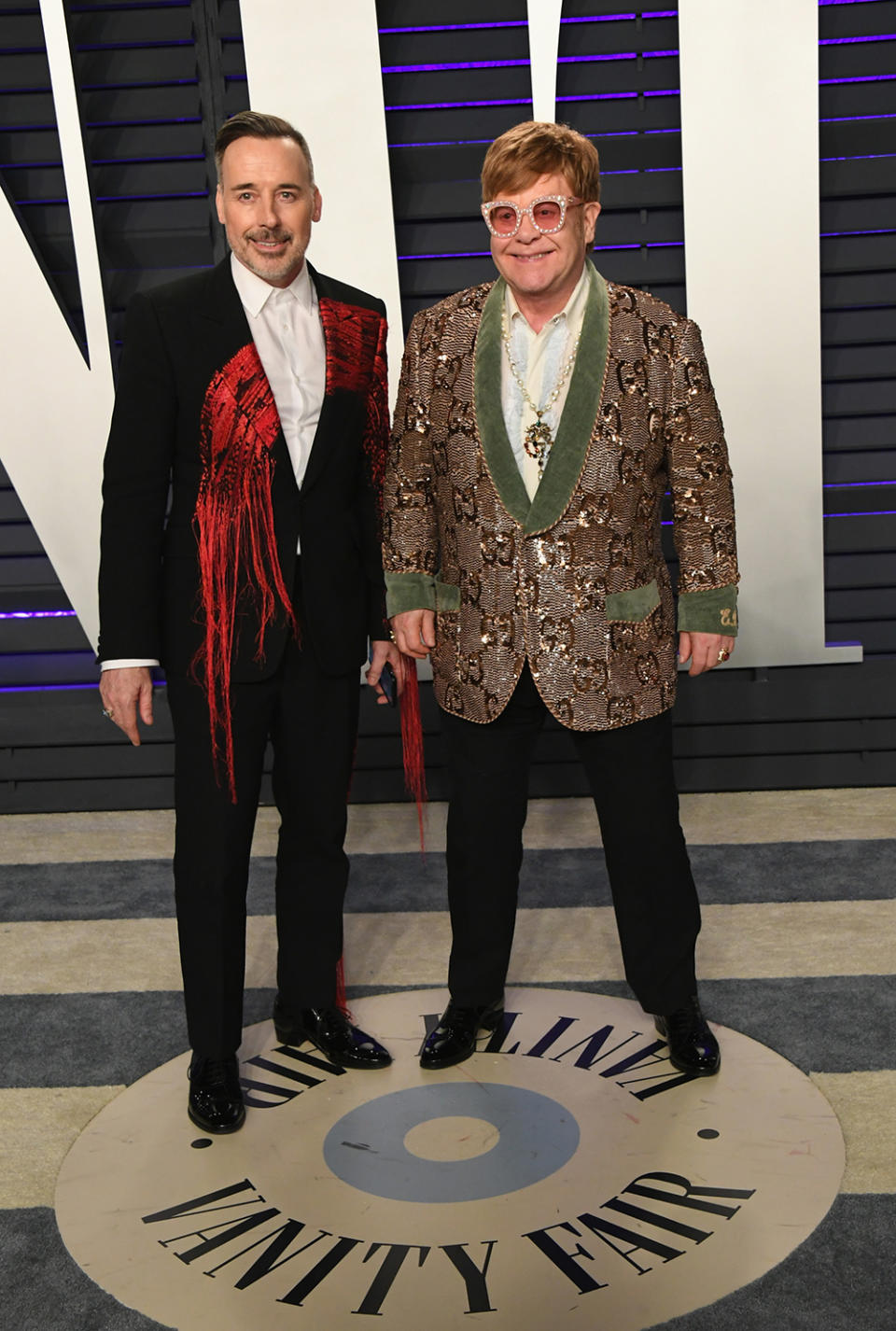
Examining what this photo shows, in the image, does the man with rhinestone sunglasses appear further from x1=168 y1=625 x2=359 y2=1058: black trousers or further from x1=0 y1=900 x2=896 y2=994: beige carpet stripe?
x1=0 y1=900 x2=896 y2=994: beige carpet stripe

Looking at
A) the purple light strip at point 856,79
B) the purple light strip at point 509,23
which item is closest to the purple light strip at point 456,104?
the purple light strip at point 509,23

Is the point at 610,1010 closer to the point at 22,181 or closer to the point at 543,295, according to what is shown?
the point at 543,295

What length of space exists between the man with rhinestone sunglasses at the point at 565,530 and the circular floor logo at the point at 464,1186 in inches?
5.4

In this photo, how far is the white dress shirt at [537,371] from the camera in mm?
2182

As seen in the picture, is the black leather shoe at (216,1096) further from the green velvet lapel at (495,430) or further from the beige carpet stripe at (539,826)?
the beige carpet stripe at (539,826)

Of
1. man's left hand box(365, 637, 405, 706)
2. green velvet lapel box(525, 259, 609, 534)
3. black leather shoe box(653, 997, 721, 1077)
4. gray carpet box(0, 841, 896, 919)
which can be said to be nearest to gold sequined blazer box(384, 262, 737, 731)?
green velvet lapel box(525, 259, 609, 534)

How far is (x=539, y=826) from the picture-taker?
12.3ft

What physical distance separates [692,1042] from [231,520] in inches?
43.8

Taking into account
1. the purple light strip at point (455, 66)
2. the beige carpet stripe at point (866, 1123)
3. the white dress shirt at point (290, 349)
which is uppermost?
the purple light strip at point (455, 66)

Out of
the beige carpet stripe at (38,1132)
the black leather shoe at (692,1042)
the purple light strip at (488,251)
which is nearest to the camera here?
the beige carpet stripe at (38,1132)

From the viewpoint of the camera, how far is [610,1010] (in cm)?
256

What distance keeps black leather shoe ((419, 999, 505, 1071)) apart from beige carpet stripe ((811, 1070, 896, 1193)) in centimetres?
55

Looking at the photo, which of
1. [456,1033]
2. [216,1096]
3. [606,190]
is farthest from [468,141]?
[216,1096]

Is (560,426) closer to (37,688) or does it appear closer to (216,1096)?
(216,1096)
